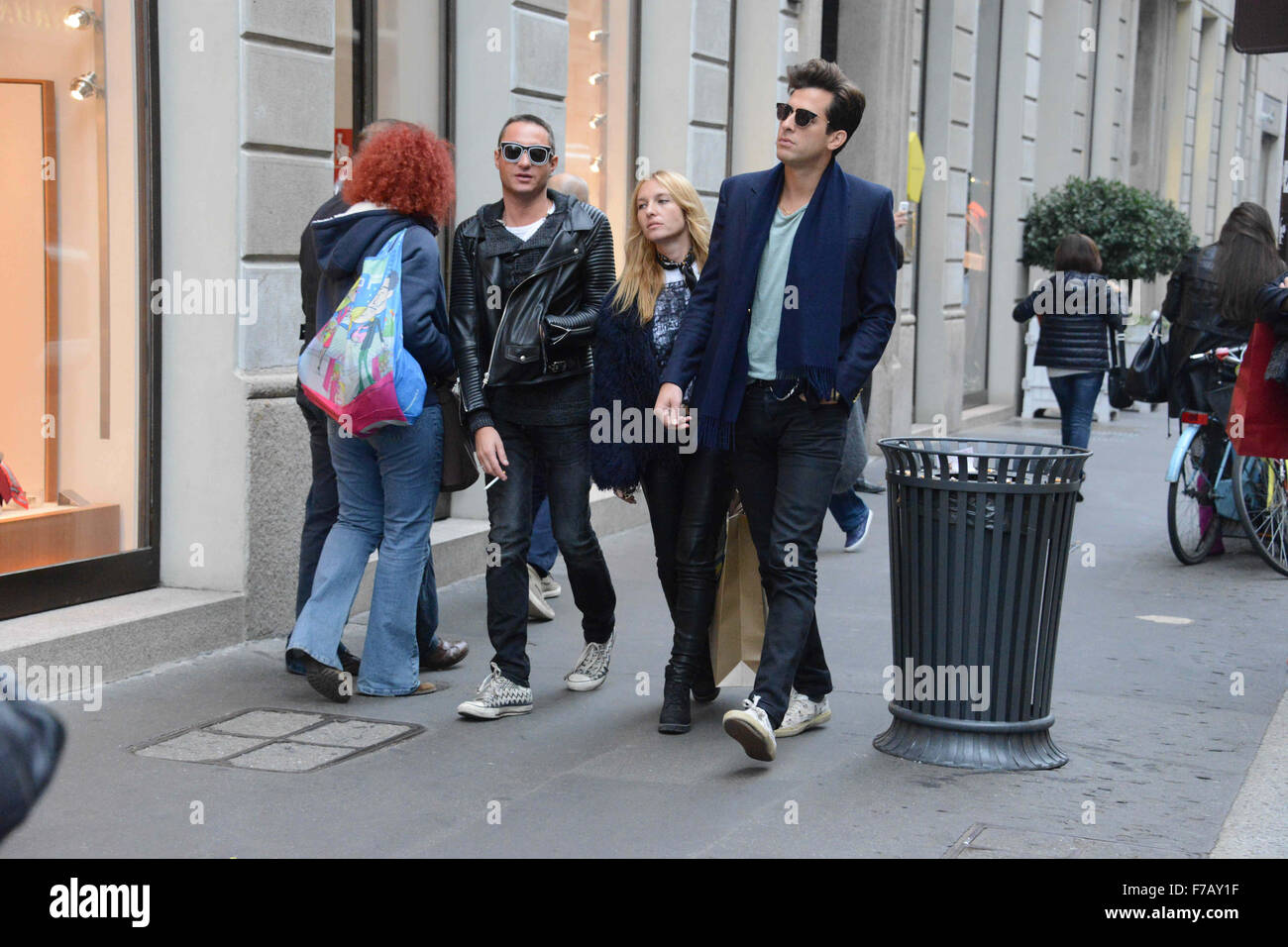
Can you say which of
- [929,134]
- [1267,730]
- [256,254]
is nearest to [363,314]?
[256,254]

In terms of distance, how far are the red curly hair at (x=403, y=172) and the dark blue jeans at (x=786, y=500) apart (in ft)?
4.74

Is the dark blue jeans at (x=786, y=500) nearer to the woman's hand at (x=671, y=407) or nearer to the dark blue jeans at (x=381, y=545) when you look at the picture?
the woman's hand at (x=671, y=407)

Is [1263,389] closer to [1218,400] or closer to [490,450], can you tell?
[1218,400]

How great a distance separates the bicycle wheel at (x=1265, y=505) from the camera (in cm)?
871

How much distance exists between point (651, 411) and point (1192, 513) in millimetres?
5097

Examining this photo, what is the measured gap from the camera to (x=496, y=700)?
563cm

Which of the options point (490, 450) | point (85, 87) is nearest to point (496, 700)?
point (490, 450)

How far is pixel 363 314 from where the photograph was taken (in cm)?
550

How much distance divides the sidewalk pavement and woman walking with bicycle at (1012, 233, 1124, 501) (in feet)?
15.5

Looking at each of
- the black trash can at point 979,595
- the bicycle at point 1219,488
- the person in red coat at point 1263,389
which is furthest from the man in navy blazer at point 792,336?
the bicycle at point 1219,488

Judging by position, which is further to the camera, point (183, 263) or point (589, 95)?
point (589, 95)

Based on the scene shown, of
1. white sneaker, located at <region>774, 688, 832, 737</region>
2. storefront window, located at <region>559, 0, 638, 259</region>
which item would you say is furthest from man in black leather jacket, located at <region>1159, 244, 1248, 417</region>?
white sneaker, located at <region>774, 688, 832, 737</region>

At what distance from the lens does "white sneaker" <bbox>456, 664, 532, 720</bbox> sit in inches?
220

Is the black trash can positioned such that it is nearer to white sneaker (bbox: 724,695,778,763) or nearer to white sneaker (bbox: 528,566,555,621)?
white sneaker (bbox: 724,695,778,763)
